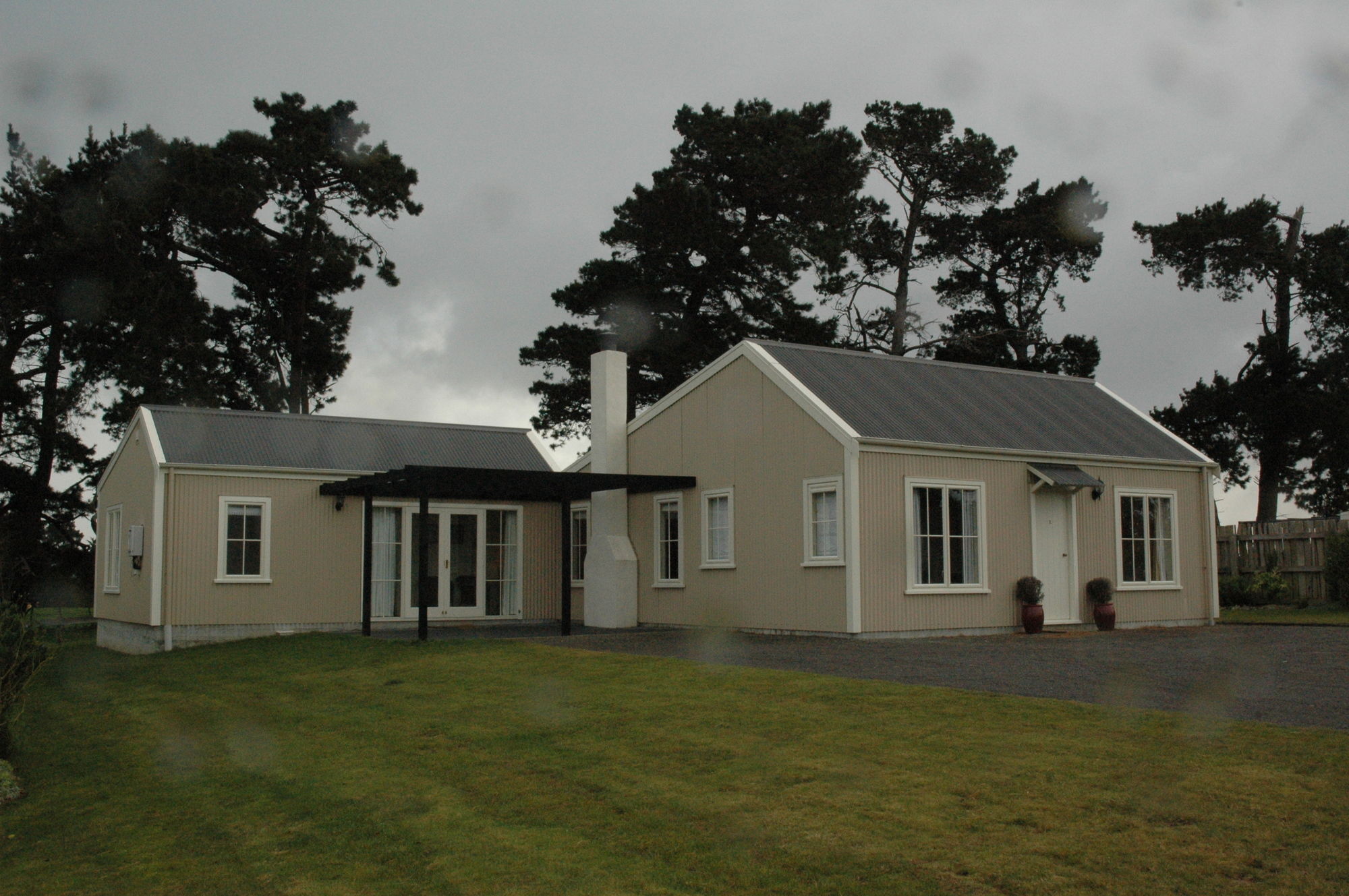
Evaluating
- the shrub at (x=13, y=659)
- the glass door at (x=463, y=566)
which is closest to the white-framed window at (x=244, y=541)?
the glass door at (x=463, y=566)

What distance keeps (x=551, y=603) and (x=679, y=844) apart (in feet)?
55.3

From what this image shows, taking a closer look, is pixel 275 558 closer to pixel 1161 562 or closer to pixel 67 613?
pixel 1161 562

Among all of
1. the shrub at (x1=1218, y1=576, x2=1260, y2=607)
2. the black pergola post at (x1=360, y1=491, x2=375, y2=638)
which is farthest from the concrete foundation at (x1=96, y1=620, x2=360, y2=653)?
the shrub at (x1=1218, y1=576, x2=1260, y2=607)

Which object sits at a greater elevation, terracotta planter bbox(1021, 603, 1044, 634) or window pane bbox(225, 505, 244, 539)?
window pane bbox(225, 505, 244, 539)

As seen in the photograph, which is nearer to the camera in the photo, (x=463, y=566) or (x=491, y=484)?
(x=491, y=484)

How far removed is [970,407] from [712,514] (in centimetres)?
448

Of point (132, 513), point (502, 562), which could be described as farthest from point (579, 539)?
point (132, 513)

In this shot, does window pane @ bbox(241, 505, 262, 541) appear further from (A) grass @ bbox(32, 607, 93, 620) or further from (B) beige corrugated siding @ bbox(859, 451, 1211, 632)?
(A) grass @ bbox(32, 607, 93, 620)

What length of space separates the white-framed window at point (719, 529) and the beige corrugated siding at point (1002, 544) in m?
2.82

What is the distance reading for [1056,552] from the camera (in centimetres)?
1842

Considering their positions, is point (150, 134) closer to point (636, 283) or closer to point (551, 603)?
point (636, 283)

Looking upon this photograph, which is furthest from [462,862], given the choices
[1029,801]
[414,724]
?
[414,724]

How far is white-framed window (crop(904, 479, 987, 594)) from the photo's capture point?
16734 mm

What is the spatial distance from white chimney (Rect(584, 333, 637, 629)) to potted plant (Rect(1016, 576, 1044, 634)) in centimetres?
633
